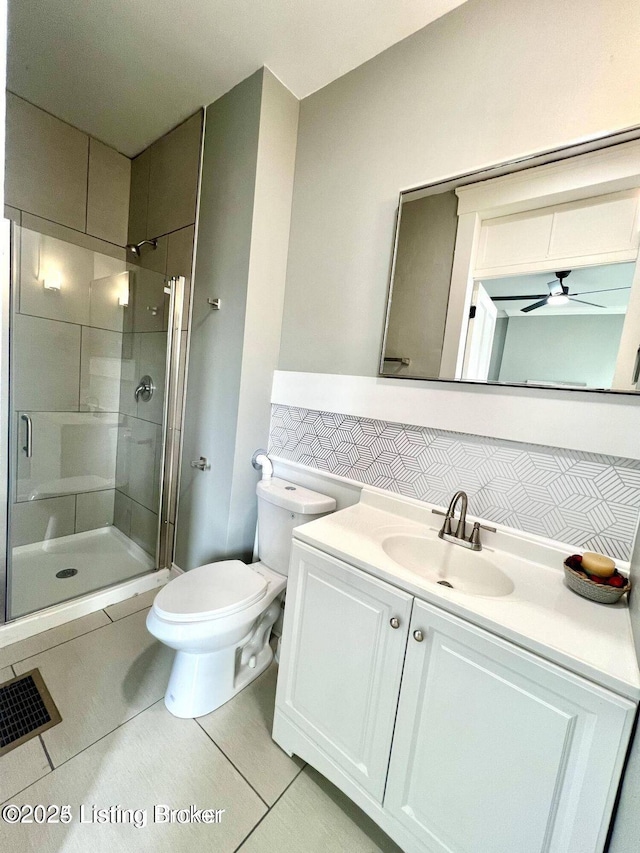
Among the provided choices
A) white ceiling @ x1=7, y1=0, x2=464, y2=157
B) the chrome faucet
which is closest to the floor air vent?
the chrome faucet

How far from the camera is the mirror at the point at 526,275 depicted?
0.99 meters

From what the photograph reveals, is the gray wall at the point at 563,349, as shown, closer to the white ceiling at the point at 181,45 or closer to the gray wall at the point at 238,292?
the gray wall at the point at 238,292

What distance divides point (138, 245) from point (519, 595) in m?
2.54

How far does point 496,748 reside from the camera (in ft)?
2.52

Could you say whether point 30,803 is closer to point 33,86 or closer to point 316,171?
point 316,171

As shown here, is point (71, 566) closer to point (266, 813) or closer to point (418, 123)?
point (266, 813)

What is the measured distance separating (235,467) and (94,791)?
1.12 m

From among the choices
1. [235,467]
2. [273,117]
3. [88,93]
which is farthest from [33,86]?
[235,467]

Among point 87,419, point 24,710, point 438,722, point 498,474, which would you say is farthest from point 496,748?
point 87,419

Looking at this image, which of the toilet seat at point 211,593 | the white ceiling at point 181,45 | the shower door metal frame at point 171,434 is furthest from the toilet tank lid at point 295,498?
the white ceiling at point 181,45

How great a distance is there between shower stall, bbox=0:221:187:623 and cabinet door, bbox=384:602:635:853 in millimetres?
1637

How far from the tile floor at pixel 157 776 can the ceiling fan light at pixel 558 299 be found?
5.43 feet

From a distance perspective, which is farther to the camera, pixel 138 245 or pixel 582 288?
pixel 138 245

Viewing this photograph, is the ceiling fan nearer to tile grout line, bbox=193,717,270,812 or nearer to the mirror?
the mirror
